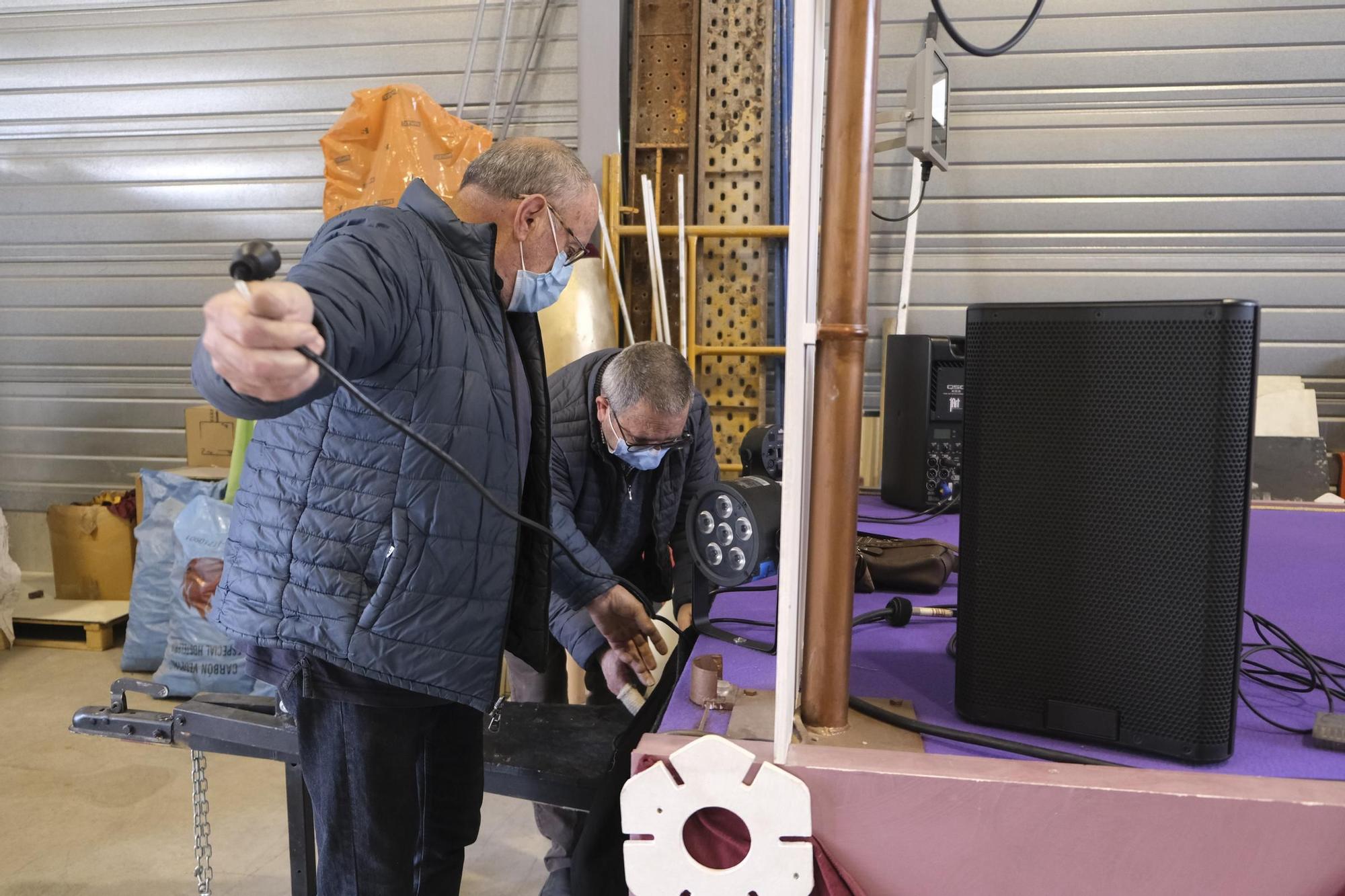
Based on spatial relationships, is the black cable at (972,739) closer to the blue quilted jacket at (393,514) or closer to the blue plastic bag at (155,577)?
the blue quilted jacket at (393,514)

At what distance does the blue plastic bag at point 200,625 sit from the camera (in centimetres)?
329

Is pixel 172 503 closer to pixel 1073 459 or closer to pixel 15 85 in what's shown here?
pixel 15 85

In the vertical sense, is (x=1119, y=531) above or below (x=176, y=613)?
above

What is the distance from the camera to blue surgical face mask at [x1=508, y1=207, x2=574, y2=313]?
150cm

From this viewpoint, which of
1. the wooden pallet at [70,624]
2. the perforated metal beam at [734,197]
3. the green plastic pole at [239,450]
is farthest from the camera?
the wooden pallet at [70,624]

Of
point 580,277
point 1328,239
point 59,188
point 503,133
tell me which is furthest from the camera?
point 59,188

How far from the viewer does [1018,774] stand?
89cm

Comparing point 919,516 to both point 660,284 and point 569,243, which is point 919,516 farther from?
point 660,284

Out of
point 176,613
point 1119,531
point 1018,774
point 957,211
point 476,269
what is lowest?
point 176,613

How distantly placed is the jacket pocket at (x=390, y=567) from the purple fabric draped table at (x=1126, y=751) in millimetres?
400

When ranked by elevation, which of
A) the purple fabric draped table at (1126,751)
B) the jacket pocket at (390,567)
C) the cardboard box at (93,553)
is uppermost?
the jacket pocket at (390,567)

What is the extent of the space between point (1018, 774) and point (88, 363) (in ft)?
16.4

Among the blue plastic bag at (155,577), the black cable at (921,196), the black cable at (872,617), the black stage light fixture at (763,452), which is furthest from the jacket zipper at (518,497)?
the blue plastic bag at (155,577)

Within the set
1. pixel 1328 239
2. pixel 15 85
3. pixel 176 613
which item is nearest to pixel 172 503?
pixel 176 613
